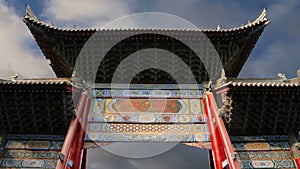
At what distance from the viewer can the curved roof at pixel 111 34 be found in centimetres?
1068

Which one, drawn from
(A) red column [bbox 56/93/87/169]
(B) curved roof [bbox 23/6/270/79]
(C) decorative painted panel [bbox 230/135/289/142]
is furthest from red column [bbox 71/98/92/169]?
(C) decorative painted panel [bbox 230/135/289/142]

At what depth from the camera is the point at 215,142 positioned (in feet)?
30.6

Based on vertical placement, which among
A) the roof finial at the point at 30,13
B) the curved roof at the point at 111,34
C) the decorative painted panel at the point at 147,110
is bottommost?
the decorative painted panel at the point at 147,110

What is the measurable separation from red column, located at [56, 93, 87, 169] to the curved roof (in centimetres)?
187

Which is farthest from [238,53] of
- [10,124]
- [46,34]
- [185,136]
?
[10,124]

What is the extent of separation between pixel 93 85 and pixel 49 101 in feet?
7.03

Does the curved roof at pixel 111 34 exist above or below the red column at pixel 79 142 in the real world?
above

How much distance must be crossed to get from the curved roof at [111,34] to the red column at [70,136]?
187cm

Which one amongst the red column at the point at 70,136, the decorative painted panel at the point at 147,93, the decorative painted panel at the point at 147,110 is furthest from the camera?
the decorative painted panel at the point at 147,93

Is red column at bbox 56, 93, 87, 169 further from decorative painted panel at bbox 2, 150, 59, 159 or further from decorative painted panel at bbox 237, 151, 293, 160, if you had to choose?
decorative painted panel at bbox 237, 151, 293, 160

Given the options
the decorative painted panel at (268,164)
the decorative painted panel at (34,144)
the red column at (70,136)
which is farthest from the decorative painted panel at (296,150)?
the decorative painted panel at (34,144)

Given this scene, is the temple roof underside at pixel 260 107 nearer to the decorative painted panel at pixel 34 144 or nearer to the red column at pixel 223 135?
the red column at pixel 223 135

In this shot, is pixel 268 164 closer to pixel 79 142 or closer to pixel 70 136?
pixel 79 142

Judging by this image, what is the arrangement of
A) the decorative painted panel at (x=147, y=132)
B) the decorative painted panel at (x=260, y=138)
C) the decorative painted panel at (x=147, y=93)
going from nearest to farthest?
the decorative painted panel at (x=147, y=132) < the decorative painted panel at (x=260, y=138) < the decorative painted panel at (x=147, y=93)
